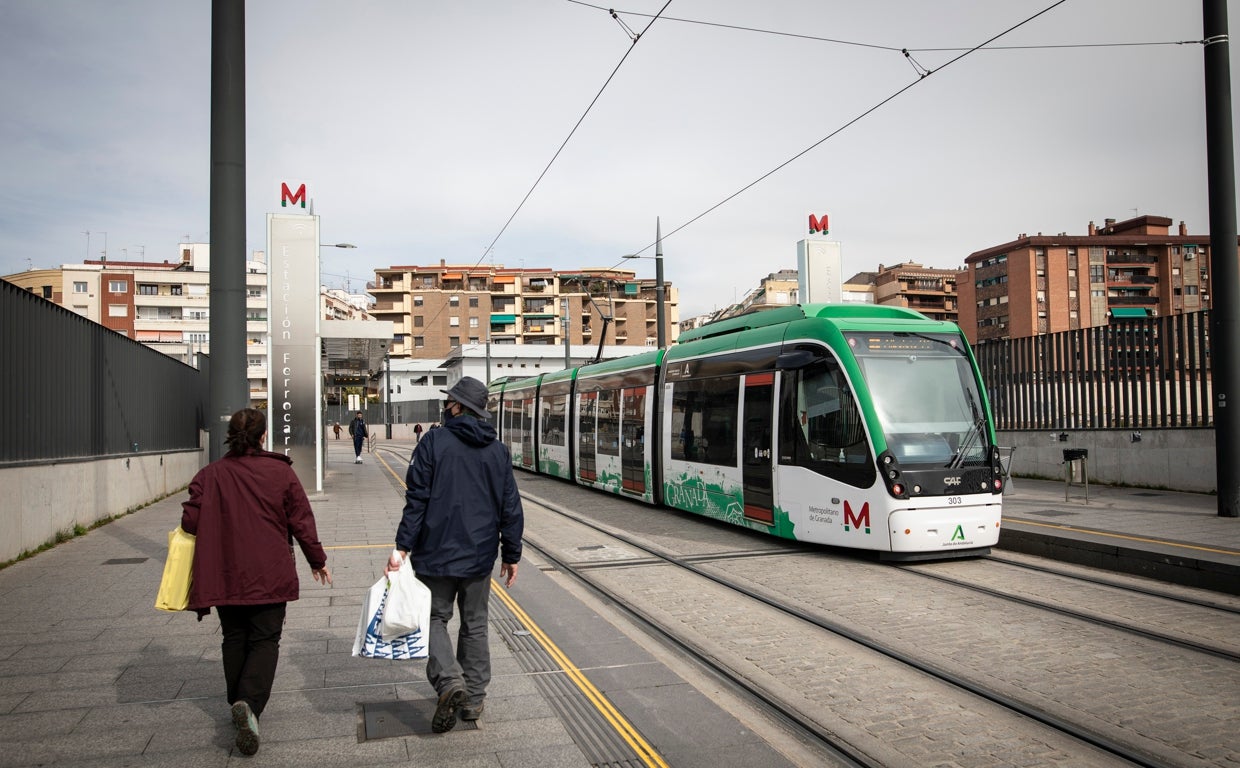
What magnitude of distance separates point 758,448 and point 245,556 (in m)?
8.14

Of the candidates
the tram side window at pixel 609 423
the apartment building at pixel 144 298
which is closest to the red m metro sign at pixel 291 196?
the tram side window at pixel 609 423

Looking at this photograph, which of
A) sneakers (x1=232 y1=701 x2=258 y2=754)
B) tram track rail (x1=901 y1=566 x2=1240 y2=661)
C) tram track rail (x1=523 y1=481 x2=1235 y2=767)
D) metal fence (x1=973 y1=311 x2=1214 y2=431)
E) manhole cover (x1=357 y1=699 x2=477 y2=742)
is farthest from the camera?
metal fence (x1=973 y1=311 x2=1214 y2=431)

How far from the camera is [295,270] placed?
1833cm

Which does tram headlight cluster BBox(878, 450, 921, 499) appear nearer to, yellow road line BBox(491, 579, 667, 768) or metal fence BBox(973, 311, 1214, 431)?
yellow road line BBox(491, 579, 667, 768)

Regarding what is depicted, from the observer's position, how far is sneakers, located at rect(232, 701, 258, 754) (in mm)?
4297

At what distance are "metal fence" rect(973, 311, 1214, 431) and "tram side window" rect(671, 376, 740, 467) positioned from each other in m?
7.98

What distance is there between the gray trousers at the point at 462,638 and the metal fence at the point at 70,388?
24.6ft

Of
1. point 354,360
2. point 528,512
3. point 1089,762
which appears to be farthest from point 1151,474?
point 354,360

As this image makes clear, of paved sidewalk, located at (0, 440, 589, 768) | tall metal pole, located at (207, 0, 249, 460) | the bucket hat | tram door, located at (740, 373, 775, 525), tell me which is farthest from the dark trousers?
tram door, located at (740, 373, 775, 525)

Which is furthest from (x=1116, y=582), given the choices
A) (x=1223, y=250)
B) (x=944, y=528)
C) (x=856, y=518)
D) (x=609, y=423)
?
(x=609, y=423)

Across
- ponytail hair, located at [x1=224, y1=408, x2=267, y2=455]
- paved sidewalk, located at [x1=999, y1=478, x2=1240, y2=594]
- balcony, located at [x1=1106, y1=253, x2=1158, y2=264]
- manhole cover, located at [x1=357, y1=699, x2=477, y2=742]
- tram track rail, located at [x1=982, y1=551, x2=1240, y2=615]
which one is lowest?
tram track rail, located at [x1=982, y1=551, x2=1240, y2=615]

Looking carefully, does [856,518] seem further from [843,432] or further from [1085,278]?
[1085,278]

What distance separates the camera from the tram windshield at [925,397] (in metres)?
9.86

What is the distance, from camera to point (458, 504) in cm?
467
